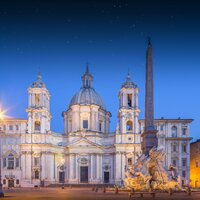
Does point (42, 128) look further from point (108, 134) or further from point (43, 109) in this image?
point (108, 134)

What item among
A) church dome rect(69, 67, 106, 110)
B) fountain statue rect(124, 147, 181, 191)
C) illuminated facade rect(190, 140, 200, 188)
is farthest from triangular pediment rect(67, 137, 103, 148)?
fountain statue rect(124, 147, 181, 191)

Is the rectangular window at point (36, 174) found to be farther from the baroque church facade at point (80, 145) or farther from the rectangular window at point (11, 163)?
the rectangular window at point (11, 163)

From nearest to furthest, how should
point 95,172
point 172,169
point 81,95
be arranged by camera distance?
point 172,169
point 95,172
point 81,95

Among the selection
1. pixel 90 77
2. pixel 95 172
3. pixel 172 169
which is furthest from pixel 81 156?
pixel 172 169

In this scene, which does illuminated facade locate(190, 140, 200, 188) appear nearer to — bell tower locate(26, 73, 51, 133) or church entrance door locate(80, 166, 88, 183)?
church entrance door locate(80, 166, 88, 183)

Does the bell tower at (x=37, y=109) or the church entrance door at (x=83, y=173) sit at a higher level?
the bell tower at (x=37, y=109)

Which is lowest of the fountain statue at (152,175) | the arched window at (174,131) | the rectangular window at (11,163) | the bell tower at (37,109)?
the rectangular window at (11,163)

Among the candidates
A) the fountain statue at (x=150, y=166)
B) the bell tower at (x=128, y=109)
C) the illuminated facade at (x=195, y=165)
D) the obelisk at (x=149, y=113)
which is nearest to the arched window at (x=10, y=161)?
the bell tower at (x=128, y=109)

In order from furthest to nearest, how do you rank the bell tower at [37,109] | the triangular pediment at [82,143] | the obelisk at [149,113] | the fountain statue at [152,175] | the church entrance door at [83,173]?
1. the church entrance door at [83,173]
2. the triangular pediment at [82,143]
3. the bell tower at [37,109]
4. the obelisk at [149,113]
5. the fountain statue at [152,175]

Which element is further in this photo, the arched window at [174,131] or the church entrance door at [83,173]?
the church entrance door at [83,173]

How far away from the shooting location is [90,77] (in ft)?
303

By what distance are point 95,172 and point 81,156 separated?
4.05m

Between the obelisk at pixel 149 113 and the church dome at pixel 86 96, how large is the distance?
41.2 m

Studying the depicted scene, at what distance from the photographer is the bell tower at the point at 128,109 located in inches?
3174
